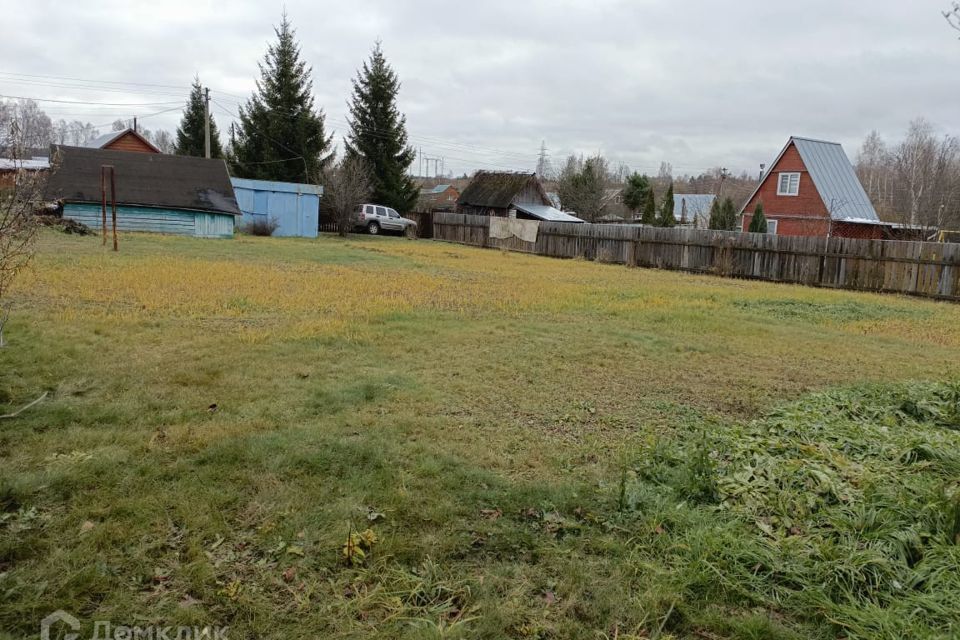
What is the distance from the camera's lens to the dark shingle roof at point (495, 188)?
1512 inches

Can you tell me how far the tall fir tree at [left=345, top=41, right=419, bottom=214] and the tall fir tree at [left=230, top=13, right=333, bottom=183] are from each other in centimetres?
233

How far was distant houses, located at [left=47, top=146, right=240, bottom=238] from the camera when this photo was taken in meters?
23.3

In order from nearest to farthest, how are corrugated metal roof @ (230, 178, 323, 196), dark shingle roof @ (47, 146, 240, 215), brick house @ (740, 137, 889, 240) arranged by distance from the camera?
dark shingle roof @ (47, 146, 240, 215) < corrugated metal roof @ (230, 178, 323, 196) < brick house @ (740, 137, 889, 240)

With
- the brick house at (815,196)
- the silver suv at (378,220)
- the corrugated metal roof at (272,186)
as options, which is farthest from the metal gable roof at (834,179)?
the corrugated metal roof at (272,186)

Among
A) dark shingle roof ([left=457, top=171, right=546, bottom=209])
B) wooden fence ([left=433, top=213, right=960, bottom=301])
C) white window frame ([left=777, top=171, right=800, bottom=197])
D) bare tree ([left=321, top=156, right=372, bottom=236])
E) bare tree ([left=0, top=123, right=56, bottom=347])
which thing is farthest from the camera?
dark shingle roof ([left=457, top=171, right=546, bottom=209])

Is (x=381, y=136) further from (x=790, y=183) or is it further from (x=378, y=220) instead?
(x=790, y=183)

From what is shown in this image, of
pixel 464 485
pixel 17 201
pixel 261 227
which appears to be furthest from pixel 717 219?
pixel 17 201

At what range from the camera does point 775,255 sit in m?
19.5

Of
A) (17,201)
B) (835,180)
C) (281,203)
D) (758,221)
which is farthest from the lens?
(835,180)

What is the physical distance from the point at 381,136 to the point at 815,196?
2389 cm

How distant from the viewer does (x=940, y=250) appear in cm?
1630

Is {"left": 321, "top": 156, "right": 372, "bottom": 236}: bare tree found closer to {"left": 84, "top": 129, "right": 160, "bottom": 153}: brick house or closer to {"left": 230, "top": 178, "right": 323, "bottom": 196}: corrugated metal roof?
{"left": 230, "top": 178, "right": 323, "bottom": 196}: corrugated metal roof

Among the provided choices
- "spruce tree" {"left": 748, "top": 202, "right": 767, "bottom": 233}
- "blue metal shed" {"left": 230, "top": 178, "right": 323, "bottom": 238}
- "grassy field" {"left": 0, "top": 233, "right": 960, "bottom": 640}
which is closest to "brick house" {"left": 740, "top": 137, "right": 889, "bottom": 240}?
"spruce tree" {"left": 748, "top": 202, "right": 767, "bottom": 233}

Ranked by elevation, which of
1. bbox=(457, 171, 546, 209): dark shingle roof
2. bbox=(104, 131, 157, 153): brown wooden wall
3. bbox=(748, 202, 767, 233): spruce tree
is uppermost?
bbox=(104, 131, 157, 153): brown wooden wall
